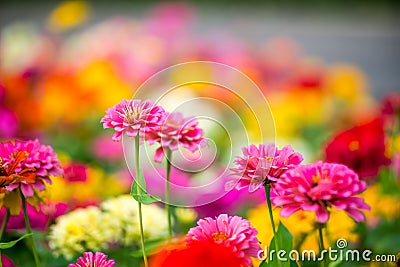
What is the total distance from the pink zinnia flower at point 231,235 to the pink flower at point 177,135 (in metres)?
0.10

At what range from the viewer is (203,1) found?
527cm

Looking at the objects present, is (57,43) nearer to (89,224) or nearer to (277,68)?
(277,68)

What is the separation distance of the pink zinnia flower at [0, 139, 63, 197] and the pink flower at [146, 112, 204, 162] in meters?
0.10

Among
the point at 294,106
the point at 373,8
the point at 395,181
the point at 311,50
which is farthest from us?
the point at 373,8

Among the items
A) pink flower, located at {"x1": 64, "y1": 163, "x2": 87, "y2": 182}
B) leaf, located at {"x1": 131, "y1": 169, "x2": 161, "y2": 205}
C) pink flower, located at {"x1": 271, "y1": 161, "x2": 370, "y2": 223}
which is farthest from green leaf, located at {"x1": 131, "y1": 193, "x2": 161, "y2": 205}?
pink flower, located at {"x1": 64, "y1": 163, "x2": 87, "y2": 182}

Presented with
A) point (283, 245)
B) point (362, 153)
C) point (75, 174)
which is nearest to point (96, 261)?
point (283, 245)

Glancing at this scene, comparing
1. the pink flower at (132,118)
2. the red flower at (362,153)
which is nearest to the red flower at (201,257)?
the pink flower at (132,118)

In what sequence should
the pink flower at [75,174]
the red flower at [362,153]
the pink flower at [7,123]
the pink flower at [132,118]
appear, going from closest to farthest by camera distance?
the pink flower at [132,118] → the red flower at [362,153] → the pink flower at [75,174] → the pink flower at [7,123]

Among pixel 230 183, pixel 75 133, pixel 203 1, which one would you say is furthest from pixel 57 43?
pixel 203 1

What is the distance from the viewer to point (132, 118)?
0.66 m

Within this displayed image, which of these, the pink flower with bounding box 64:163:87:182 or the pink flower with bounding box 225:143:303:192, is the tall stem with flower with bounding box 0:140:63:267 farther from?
the pink flower with bounding box 64:163:87:182

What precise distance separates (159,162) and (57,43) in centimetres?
197

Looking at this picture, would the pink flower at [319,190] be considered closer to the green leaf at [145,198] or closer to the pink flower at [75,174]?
the green leaf at [145,198]

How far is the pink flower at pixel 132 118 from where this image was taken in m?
0.65
